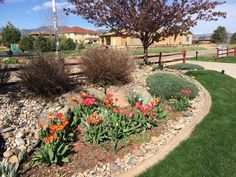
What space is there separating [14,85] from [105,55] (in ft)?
8.42

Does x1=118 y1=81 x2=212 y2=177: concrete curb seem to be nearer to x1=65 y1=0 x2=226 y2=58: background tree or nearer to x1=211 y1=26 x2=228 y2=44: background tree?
x1=65 y1=0 x2=226 y2=58: background tree

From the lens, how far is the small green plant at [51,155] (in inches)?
157

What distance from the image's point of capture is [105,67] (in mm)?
7242

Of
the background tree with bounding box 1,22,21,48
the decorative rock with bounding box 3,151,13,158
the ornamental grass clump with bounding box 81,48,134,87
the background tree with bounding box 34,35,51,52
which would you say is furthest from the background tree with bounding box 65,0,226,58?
the background tree with bounding box 1,22,21,48

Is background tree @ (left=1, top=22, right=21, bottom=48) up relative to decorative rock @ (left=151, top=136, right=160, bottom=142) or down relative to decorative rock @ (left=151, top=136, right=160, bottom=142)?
up

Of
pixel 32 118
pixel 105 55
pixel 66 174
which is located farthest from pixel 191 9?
pixel 66 174

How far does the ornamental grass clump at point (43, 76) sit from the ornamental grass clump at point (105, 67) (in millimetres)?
1117

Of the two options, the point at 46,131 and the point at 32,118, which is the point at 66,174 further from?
the point at 32,118

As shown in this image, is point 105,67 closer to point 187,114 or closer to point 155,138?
point 187,114

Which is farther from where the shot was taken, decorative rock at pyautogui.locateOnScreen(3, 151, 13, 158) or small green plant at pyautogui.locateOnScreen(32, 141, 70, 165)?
decorative rock at pyautogui.locateOnScreen(3, 151, 13, 158)

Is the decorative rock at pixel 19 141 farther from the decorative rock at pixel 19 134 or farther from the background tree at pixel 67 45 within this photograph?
the background tree at pixel 67 45

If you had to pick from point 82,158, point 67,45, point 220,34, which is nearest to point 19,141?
point 82,158

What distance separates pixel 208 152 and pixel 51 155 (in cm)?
266

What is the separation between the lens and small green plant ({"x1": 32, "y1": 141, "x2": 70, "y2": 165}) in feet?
13.1
